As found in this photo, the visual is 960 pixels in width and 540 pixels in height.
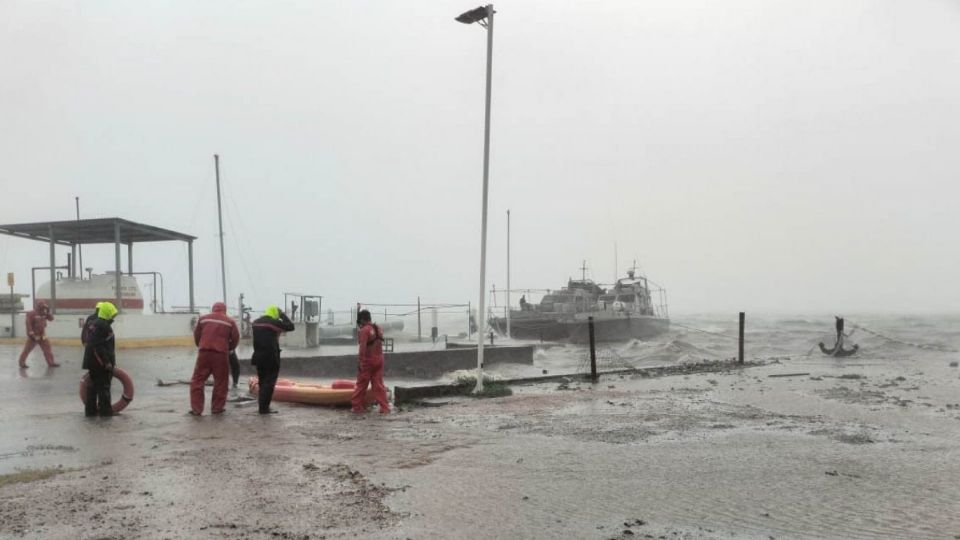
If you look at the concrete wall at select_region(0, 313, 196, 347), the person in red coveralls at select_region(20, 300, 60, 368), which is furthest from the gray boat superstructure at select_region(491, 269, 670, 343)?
the person in red coveralls at select_region(20, 300, 60, 368)

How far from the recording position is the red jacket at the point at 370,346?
36.6 ft

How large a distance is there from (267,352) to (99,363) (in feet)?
7.43

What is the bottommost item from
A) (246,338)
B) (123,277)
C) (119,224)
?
(246,338)

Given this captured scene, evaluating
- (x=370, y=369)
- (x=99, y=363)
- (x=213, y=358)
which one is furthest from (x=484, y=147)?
(x=99, y=363)

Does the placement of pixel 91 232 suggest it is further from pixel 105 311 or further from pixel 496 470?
pixel 496 470

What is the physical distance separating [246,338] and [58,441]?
72.8 ft

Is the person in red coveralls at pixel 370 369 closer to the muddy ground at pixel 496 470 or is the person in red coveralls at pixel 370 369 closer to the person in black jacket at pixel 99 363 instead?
the muddy ground at pixel 496 470

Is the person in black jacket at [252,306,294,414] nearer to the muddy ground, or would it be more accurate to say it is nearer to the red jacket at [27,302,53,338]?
the muddy ground

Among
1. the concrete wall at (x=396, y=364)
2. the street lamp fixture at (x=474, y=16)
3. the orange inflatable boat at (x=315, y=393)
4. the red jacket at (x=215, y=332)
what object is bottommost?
the concrete wall at (x=396, y=364)

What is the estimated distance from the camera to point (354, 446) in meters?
8.18

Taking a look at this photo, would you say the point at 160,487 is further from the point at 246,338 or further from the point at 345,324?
the point at 345,324

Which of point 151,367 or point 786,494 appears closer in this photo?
point 786,494

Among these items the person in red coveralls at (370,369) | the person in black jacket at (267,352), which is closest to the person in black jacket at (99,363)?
the person in black jacket at (267,352)

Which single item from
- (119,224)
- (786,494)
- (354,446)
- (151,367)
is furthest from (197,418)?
(119,224)
